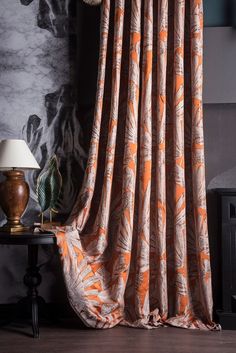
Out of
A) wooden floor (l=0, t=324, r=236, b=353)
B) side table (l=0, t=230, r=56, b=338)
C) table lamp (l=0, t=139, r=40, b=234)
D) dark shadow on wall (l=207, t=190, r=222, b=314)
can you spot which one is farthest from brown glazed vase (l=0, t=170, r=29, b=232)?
dark shadow on wall (l=207, t=190, r=222, b=314)

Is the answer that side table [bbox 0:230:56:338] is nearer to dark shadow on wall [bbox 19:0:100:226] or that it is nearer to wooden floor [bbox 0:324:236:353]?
wooden floor [bbox 0:324:236:353]

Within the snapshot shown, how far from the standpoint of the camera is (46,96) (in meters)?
3.20

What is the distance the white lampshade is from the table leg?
499 mm

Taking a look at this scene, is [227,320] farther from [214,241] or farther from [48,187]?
[48,187]

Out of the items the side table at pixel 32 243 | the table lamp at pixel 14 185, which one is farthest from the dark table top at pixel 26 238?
the table lamp at pixel 14 185

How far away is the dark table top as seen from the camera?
102 inches

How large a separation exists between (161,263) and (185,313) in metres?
0.33

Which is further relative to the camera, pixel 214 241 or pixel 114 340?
pixel 214 241

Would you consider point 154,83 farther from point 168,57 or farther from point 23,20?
point 23,20

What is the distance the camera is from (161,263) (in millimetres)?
2885

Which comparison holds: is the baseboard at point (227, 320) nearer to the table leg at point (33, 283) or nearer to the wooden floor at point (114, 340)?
the wooden floor at point (114, 340)

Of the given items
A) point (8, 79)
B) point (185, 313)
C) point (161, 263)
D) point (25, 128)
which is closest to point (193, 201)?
point (161, 263)

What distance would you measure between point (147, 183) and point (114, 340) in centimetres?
93

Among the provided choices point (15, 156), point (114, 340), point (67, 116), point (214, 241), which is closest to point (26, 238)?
point (15, 156)
